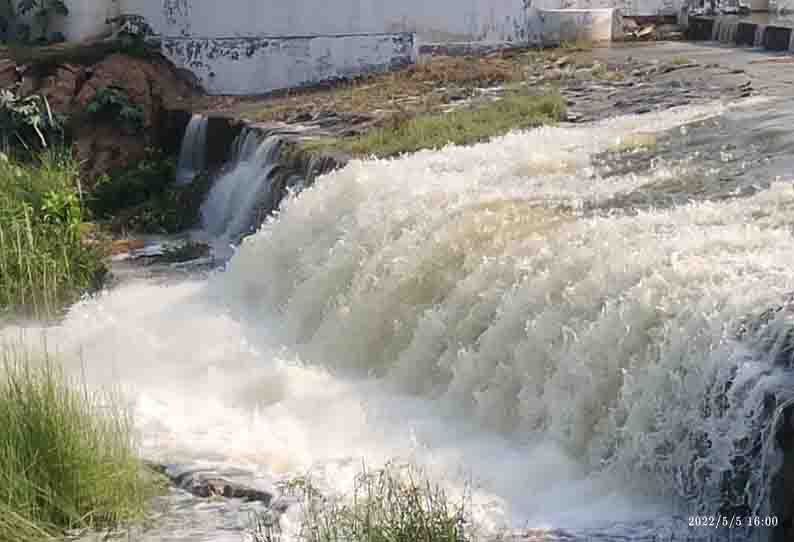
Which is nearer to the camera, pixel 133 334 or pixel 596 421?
pixel 596 421

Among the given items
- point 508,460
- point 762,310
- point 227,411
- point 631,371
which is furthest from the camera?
point 227,411

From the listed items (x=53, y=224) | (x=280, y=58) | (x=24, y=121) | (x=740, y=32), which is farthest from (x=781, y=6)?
(x=53, y=224)

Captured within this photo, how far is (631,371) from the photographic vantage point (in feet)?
19.6

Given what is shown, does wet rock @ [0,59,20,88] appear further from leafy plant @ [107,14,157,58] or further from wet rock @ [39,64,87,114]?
leafy plant @ [107,14,157,58]

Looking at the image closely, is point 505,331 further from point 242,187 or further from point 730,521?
point 242,187

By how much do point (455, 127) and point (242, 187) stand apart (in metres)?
2.57

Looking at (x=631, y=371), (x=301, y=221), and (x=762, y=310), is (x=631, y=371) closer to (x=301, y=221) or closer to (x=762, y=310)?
(x=762, y=310)

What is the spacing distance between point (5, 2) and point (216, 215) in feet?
20.6

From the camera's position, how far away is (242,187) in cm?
1293

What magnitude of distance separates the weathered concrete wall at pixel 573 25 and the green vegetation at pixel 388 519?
11742mm

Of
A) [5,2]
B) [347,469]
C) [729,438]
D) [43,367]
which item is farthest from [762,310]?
[5,2]

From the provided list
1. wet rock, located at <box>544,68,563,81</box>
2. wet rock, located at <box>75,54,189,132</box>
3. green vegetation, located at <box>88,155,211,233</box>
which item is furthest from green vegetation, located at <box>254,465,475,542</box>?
wet rock, located at <box>75,54,189,132</box>

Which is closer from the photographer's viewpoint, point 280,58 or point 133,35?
point 133,35

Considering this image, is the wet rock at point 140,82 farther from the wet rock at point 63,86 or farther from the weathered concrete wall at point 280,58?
the weathered concrete wall at point 280,58
